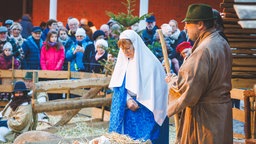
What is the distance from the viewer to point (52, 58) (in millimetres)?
16281

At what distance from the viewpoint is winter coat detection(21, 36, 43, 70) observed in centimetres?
1645

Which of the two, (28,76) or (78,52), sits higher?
(78,52)

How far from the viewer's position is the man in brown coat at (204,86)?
21.9 ft

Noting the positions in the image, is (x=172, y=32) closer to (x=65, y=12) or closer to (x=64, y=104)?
(x=64, y=104)

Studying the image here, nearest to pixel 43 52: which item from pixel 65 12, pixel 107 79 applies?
pixel 107 79

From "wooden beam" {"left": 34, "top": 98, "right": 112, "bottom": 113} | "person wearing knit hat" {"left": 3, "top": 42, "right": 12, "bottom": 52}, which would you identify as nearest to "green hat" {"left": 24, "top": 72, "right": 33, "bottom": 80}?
"person wearing knit hat" {"left": 3, "top": 42, "right": 12, "bottom": 52}

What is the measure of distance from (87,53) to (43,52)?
981 millimetres

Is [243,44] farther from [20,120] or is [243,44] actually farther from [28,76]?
[28,76]

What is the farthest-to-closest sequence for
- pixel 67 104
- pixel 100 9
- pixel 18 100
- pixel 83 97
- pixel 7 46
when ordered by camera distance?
pixel 100 9, pixel 7 46, pixel 83 97, pixel 67 104, pixel 18 100

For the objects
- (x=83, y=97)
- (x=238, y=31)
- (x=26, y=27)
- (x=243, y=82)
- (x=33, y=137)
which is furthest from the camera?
(x=26, y=27)

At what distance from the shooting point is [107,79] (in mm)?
13633

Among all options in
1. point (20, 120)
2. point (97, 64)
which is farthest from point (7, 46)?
point (20, 120)

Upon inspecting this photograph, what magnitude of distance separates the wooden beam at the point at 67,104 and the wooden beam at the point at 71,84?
0.30m

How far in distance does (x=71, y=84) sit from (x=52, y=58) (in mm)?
3085
